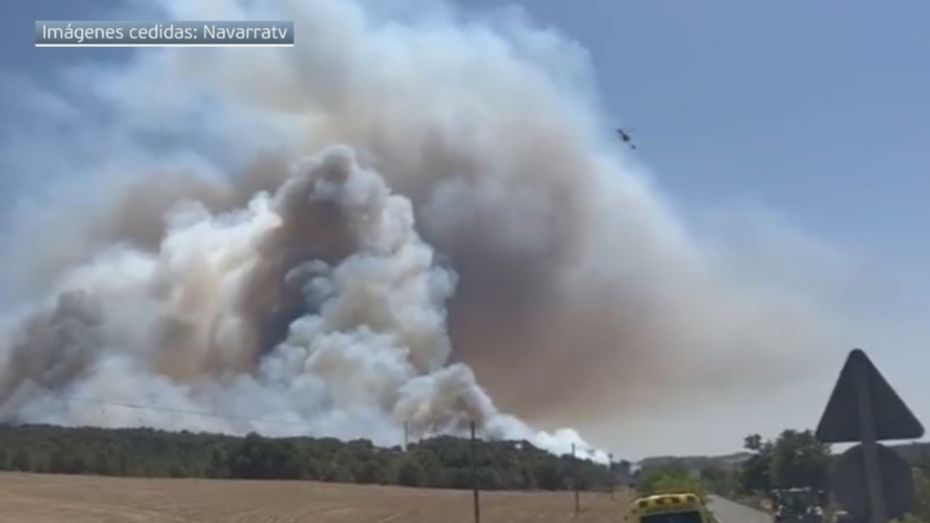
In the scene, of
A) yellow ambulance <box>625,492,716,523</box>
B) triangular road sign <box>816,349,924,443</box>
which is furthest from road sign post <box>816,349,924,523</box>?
yellow ambulance <box>625,492,716,523</box>

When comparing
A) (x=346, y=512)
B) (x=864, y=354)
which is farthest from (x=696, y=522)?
(x=346, y=512)

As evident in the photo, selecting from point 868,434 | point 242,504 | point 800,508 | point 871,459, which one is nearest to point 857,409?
point 868,434

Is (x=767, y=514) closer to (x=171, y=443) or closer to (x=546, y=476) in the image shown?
(x=546, y=476)

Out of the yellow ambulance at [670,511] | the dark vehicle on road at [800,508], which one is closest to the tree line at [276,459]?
the dark vehicle on road at [800,508]

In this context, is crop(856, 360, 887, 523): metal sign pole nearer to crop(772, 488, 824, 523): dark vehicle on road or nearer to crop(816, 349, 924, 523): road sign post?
Answer: crop(816, 349, 924, 523): road sign post

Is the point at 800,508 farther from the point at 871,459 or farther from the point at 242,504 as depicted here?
the point at 871,459

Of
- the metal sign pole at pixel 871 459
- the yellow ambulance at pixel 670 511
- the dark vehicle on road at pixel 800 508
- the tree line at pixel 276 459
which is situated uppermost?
the tree line at pixel 276 459

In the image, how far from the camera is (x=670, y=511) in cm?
2733

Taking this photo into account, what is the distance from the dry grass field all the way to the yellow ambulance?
45.0m

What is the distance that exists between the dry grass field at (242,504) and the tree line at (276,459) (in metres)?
6.65

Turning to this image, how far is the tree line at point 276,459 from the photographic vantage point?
10431 centimetres

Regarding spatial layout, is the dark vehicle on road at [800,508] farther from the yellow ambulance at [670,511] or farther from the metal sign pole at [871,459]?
the metal sign pole at [871,459]

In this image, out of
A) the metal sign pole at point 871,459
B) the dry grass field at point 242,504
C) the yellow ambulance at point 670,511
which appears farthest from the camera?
the dry grass field at point 242,504

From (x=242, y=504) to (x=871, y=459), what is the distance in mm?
72493
